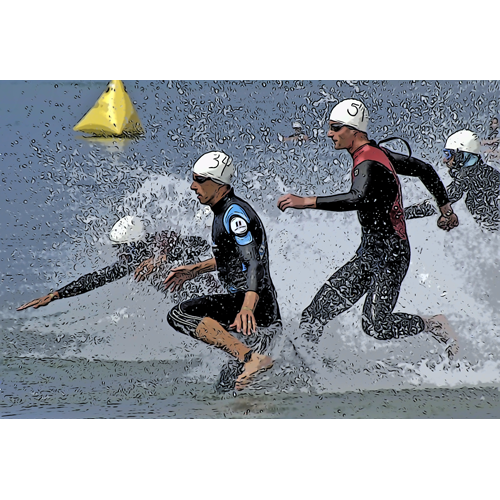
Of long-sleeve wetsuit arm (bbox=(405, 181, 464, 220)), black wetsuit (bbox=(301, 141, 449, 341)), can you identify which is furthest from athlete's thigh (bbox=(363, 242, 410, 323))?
long-sleeve wetsuit arm (bbox=(405, 181, 464, 220))

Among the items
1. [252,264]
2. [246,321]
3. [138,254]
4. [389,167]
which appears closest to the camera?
[246,321]

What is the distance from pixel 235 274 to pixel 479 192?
164 cm

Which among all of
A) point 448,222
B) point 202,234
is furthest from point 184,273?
point 448,222

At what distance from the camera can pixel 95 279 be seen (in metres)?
4.99

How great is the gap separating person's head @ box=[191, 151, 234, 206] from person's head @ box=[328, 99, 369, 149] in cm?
69

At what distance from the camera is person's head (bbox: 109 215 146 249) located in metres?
4.96

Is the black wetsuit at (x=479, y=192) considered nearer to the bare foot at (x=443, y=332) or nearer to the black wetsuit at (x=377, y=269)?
the black wetsuit at (x=377, y=269)

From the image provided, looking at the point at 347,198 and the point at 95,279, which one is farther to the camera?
the point at 95,279

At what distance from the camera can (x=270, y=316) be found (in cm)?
484

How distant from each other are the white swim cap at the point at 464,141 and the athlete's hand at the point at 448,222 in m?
0.42

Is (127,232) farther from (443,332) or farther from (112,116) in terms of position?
(443,332)

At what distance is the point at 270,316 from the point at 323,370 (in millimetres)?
472

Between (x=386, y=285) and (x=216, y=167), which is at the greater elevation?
(x=216, y=167)

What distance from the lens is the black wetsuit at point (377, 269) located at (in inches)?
191
